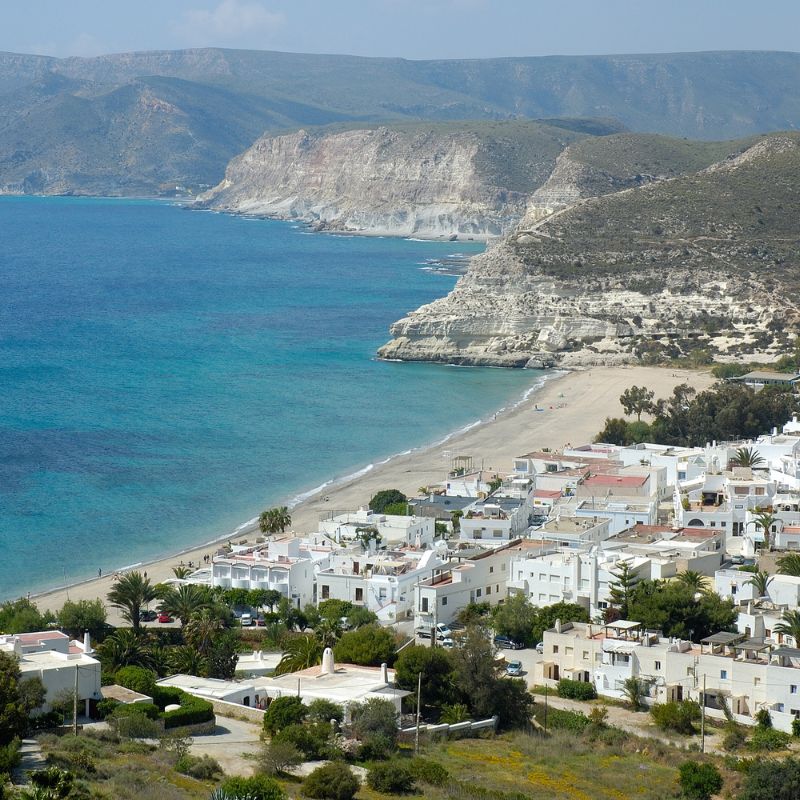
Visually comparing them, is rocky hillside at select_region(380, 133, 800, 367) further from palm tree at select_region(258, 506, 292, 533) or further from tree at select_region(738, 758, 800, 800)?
tree at select_region(738, 758, 800, 800)

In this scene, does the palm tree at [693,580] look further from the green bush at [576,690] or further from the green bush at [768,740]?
the green bush at [768,740]

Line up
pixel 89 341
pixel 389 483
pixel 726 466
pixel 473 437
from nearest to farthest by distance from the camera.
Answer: pixel 726 466 → pixel 389 483 → pixel 473 437 → pixel 89 341

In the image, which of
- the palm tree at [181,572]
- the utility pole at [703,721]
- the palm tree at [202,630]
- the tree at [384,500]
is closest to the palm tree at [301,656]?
the palm tree at [202,630]

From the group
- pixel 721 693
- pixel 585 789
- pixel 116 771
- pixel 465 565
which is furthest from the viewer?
pixel 465 565

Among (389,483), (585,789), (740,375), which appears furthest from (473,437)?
(585,789)

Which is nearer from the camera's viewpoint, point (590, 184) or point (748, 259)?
point (748, 259)

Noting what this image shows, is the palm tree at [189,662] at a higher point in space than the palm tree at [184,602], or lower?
lower

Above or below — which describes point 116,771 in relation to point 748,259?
below

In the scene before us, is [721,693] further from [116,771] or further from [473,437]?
[473,437]
